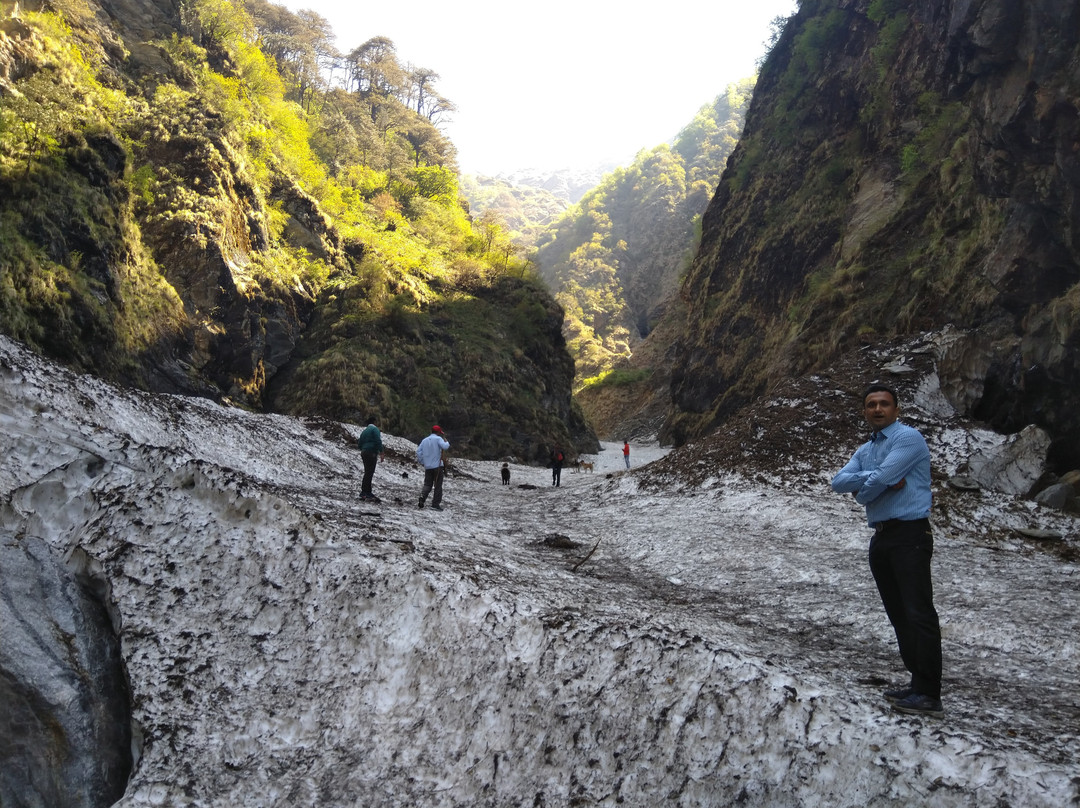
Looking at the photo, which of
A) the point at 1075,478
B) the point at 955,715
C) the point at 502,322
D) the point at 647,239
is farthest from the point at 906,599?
the point at 647,239

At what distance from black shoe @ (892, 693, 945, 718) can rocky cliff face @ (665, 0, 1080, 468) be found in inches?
427

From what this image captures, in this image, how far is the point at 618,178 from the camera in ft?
403

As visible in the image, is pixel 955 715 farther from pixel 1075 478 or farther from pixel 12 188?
pixel 12 188

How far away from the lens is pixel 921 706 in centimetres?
357

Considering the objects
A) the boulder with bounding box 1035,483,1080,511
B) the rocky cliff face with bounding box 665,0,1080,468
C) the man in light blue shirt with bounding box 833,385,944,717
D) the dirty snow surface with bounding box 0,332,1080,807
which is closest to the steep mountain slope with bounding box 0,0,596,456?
the dirty snow surface with bounding box 0,332,1080,807

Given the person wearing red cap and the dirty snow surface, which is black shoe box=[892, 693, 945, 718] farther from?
the person wearing red cap

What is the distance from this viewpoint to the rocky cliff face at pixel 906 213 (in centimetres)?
1228

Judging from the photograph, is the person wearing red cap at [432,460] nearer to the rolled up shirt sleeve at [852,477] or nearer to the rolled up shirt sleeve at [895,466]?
the rolled up shirt sleeve at [852,477]

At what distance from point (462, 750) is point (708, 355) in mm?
29950

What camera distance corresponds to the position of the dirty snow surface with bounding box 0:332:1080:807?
366cm

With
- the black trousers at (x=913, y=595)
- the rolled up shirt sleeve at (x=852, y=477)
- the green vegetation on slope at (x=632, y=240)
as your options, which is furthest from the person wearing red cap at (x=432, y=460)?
the green vegetation on slope at (x=632, y=240)

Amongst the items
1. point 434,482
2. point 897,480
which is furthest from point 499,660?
point 434,482

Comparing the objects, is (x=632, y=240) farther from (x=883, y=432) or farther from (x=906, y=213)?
(x=883, y=432)

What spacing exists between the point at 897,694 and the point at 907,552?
0.90m
